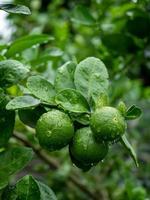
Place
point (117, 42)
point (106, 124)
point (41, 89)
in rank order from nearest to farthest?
point (106, 124), point (41, 89), point (117, 42)

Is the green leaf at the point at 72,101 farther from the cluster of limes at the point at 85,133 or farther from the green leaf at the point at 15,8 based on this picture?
the green leaf at the point at 15,8

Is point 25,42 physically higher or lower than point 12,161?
higher

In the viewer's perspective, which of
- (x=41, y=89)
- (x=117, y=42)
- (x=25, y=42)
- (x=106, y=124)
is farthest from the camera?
(x=117, y=42)

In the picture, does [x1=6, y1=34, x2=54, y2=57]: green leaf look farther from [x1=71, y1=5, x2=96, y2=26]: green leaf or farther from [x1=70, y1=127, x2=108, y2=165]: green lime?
[x1=71, y1=5, x2=96, y2=26]: green leaf

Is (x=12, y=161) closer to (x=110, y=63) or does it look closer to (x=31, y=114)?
(x=31, y=114)

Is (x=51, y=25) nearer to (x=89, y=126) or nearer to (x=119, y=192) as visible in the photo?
(x=119, y=192)

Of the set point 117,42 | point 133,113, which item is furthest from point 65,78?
point 117,42

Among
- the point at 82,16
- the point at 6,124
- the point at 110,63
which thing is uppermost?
the point at 6,124
